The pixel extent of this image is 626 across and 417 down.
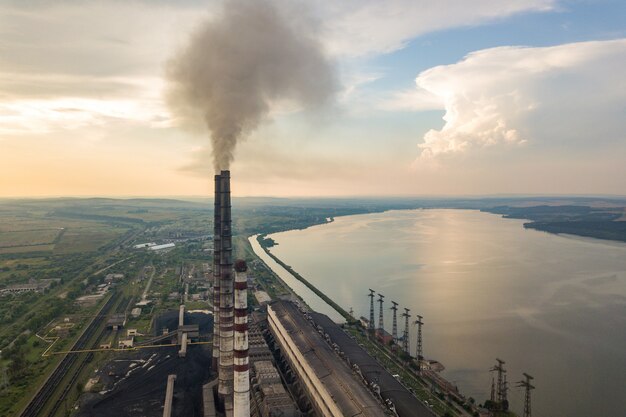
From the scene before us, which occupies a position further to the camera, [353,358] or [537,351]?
[537,351]

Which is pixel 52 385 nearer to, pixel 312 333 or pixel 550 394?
pixel 312 333

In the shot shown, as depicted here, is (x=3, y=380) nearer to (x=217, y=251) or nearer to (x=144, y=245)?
(x=217, y=251)

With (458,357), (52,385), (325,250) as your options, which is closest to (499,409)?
(458,357)

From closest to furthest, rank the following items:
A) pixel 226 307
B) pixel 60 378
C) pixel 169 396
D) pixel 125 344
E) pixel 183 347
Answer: pixel 169 396 → pixel 226 307 → pixel 60 378 → pixel 183 347 → pixel 125 344

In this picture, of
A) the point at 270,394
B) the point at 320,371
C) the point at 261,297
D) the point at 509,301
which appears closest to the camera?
the point at 270,394

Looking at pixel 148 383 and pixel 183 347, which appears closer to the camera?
pixel 148 383

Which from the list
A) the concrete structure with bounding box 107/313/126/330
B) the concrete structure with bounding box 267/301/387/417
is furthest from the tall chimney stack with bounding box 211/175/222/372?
the concrete structure with bounding box 107/313/126/330

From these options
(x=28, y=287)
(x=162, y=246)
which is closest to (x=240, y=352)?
(x=28, y=287)

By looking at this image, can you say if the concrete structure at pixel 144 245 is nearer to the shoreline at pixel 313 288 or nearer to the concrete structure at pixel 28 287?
the shoreline at pixel 313 288
